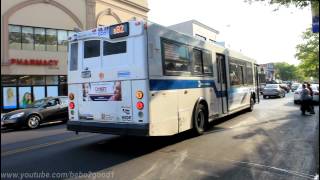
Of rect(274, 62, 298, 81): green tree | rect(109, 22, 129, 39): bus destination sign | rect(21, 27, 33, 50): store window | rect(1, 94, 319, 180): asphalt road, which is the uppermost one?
rect(274, 62, 298, 81): green tree

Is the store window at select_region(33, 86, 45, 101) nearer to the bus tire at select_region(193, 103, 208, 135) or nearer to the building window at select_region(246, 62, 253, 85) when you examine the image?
the building window at select_region(246, 62, 253, 85)

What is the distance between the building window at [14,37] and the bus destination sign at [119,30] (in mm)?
21974

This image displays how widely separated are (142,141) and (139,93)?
2.29 m

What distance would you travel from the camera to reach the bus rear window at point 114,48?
348 inches

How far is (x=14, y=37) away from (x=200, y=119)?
22.1 metres

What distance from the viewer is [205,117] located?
11.6 metres

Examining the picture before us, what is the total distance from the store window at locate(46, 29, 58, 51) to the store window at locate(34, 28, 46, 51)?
0.36 m

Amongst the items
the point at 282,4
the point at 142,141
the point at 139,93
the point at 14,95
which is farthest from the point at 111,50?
the point at 14,95

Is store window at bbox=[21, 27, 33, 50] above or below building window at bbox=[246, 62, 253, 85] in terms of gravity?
above

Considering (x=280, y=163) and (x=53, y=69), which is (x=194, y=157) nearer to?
(x=280, y=163)

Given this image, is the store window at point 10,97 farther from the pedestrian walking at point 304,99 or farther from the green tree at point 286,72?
the green tree at point 286,72

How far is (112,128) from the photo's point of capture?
8.76 meters

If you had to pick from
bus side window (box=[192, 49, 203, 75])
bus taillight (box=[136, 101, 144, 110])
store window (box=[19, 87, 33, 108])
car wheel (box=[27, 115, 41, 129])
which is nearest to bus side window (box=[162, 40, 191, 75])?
bus side window (box=[192, 49, 203, 75])

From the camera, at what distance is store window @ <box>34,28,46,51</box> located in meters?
30.0
